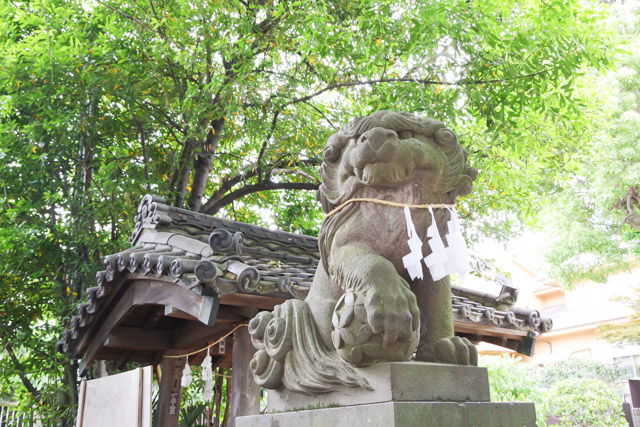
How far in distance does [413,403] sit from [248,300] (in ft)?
7.62

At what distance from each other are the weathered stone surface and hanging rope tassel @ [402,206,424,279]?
38cm

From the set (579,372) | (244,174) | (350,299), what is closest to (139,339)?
(244,174)

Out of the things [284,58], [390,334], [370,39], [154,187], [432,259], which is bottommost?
[390,334]

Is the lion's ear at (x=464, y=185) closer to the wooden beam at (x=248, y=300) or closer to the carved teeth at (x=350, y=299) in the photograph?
the carved teeth at (x=350, y=299)

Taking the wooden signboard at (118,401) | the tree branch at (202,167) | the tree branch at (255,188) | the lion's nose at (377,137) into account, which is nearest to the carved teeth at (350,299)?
the lion's nose at (377,137)

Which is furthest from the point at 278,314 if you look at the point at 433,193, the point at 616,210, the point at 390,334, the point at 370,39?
the point at 616,210

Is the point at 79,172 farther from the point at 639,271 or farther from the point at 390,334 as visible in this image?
the point at 639,271

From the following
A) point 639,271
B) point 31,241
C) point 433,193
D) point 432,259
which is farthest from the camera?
point 639,271

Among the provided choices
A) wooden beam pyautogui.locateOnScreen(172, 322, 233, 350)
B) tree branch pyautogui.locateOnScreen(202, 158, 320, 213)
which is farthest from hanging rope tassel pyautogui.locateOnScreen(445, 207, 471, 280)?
tree branch pyautogui.locateOnScreen(202, 158, 320, 213)

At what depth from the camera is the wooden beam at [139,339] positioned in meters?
5.46

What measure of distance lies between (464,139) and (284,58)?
2900 millimetres

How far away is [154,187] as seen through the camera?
26.5 feet

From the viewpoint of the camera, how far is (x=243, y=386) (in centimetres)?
439

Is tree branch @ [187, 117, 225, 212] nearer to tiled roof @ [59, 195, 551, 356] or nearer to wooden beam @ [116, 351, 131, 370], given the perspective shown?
tiled roof @ [59, 195, 551, 356]
